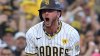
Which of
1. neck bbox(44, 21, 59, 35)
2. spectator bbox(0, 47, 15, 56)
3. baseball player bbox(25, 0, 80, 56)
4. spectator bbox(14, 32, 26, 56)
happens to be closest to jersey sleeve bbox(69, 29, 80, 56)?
baseball player bbox(25, 0, 80, 56)

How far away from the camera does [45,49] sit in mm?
5926

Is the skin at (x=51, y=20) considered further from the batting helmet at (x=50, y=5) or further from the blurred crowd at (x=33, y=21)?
the blurred crowd at (x=33, y=21)

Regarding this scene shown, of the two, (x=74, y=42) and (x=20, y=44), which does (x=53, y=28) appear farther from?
(x=20, y=44)

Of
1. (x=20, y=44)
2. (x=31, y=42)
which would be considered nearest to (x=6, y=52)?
(x=20, y=44)

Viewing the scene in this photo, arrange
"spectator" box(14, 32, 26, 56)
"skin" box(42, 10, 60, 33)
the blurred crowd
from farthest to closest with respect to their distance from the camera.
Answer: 1. the blurred crowd
2. "spectator" box(14, 32, 26, 56)
3. "skin" box(42, 10, 60, 33)

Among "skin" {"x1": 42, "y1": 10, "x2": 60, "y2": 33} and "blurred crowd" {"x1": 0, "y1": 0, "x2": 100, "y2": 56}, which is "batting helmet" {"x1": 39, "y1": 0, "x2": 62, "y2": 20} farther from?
"blurred crowd" {"x1": 0, "y1": 0, "x2": 100, "y2": 56}

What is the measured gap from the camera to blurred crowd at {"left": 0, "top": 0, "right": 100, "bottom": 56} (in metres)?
10.3

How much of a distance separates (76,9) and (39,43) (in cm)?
696

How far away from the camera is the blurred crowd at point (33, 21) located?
33.7ft

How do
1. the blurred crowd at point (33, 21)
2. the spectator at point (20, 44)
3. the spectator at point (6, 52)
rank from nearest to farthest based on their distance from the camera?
the spectator at point (6, 52), the spectator at point (20, 44), the blurred crowd at point (33, 21)

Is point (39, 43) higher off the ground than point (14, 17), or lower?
lower

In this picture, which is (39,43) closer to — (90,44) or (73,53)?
(73,53)

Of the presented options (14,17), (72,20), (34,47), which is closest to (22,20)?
(14,17)

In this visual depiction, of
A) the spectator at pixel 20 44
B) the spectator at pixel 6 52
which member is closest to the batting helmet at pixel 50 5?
the spectator at pixel 6 52
